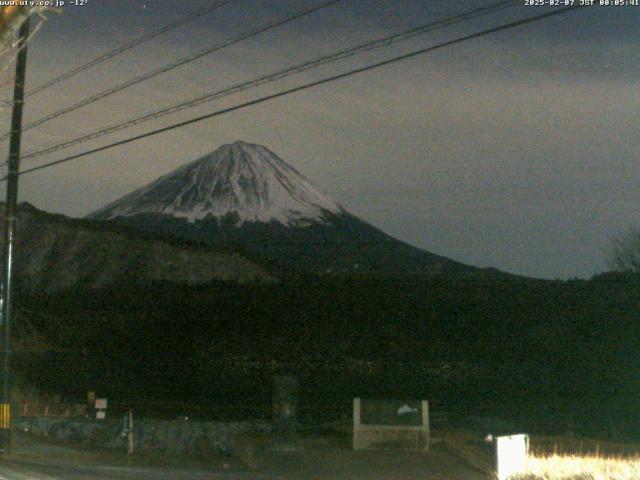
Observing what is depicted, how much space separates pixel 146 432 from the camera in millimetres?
22844

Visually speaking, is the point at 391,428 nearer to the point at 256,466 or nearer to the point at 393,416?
the point at 393,416

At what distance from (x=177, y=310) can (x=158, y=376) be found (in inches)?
794

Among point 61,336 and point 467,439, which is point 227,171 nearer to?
point 61,336

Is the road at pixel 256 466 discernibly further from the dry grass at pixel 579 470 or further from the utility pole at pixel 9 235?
the dry grass at pixel 579 470

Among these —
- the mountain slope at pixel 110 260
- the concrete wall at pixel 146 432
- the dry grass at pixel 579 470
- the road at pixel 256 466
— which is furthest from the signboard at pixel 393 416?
the mountain slope at pixel 110 260

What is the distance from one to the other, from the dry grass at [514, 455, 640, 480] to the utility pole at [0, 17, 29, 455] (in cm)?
1017

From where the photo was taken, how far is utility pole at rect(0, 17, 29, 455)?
1767cm

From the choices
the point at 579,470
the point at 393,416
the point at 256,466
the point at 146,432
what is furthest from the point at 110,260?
the point at 579,470

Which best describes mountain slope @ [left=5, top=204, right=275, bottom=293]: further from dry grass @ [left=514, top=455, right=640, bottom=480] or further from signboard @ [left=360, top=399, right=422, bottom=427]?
dry grass @ [left=514, top=455, right=640, bottom=480]

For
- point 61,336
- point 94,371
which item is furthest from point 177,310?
point 94,371

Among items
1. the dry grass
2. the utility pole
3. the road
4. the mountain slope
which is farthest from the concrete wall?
the mountain slope

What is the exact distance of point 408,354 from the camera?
207ft

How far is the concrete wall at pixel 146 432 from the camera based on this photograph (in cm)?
2212

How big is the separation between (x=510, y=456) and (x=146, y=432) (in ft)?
39.0
